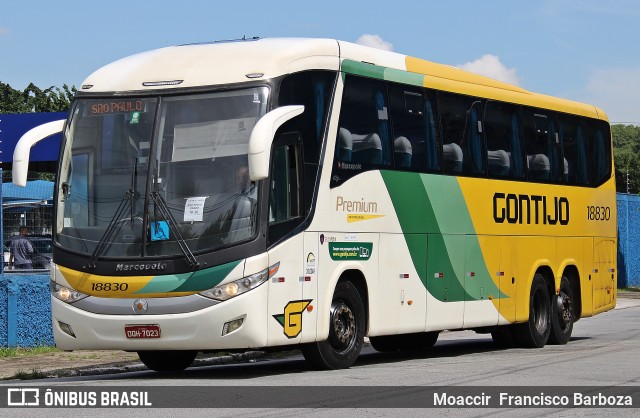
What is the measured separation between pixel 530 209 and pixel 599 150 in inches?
133

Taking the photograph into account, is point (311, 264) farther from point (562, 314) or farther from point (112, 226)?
point (562, 314)

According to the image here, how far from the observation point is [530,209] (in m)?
20.5

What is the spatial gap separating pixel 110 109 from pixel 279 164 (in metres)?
2.10

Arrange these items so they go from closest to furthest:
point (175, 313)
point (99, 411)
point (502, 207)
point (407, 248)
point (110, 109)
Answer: point (99, 411)
point (175, 313)
point (110, 109)
point (407, 248)
point (502, 207)

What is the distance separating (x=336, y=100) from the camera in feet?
50.8

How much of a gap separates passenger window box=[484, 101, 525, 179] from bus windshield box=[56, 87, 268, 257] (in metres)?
6.13

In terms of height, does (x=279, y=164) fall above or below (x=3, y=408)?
above

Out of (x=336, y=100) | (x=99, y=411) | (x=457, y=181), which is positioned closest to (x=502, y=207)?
(x=457, y=181)

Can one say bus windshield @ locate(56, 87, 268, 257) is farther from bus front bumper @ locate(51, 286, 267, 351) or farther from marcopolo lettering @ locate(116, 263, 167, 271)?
bus front bumper @ locate(51, 286, 267, 351)

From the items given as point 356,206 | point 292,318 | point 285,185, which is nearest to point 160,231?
point 285,185

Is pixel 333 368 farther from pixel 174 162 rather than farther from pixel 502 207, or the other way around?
pixel 502 207

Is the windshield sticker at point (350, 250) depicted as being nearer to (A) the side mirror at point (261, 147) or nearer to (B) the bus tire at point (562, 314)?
(A) the side mirror at point (261, 147)

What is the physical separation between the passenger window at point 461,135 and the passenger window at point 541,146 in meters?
1.68

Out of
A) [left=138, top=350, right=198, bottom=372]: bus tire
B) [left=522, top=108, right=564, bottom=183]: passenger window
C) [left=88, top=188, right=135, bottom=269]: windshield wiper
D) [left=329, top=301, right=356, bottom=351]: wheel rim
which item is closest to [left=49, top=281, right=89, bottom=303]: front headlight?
[left=88, top=188, right=135, bottom=269]: windshield wiper
